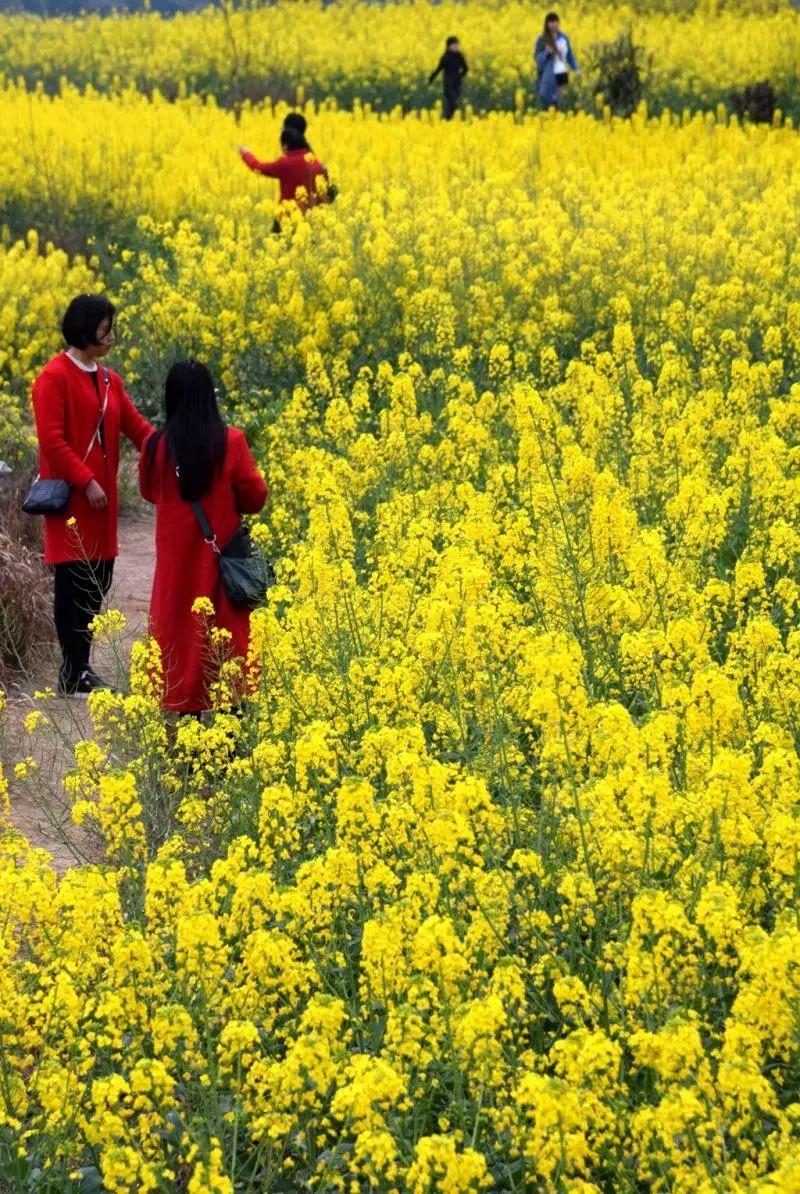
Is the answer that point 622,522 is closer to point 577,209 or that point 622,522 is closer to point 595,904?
point 595,904

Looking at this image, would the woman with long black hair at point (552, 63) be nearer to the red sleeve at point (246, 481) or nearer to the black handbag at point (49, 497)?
the black handbag at point (49, 497)

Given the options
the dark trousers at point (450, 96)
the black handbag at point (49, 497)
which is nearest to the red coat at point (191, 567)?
the black handbag at point (49, 497)

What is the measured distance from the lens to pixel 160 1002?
13.1ft

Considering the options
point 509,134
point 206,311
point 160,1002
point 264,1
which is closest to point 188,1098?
point 160,1002

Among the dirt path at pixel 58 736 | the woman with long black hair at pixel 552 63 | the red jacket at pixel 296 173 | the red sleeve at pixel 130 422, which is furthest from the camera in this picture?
the woman with long black hair at pixel 552 63

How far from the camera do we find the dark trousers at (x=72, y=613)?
7.09 m

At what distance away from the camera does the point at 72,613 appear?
7.18 meters

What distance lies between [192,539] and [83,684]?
1145 millimetres

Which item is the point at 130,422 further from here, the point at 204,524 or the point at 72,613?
the point at 204,524

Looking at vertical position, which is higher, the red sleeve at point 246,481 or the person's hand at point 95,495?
the red sleeve at point 246,481

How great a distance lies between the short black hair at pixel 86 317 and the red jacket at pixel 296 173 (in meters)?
6.58

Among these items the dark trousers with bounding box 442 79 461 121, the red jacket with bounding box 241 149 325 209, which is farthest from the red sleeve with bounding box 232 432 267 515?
the dark trousers with bounding box 442 79 461 121

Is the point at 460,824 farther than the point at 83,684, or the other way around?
the point at 83,684

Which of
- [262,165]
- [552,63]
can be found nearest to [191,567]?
[262,165]
